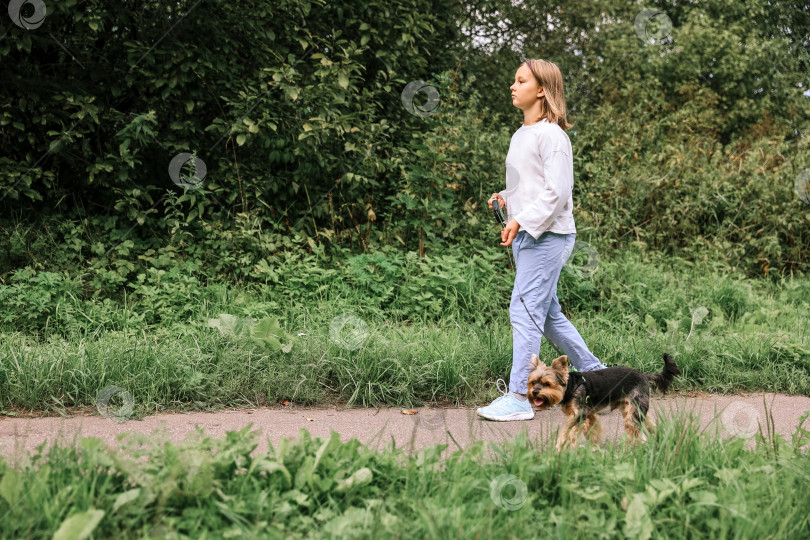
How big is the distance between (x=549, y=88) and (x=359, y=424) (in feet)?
7.32

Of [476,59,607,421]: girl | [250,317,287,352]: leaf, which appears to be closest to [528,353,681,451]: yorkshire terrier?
[476,59,607,421]: girl

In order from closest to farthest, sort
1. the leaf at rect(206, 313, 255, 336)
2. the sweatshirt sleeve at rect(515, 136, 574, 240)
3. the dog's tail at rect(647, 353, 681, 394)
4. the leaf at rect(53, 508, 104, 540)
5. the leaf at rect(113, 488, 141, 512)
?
the leaf at rect(53, 508, 104, 540)
the leaf at rect(113, 488, 141, 512)
the dog's tail at rect(647, 353, 681, 394)
the sweatshirt sleeve at rect(515, 136, 574, 240)
the leaf at rect(206, 313, 255, 336)

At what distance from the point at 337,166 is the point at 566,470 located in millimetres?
5300

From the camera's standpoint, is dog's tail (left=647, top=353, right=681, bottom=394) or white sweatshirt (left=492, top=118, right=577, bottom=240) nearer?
dog's tail (left=647, top=353, right=681, bottom=394)

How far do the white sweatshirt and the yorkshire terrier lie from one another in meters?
0.90

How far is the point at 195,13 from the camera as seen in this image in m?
6.82

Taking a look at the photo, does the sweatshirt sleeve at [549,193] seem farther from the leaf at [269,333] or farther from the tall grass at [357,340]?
the leaf at [269,333]

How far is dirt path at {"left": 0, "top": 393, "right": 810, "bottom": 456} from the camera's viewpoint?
3684 millimetres

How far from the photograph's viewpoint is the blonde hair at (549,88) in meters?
4.08

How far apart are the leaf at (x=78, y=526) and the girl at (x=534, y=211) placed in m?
2.44

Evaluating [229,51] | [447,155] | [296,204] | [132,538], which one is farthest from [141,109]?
[132,538]

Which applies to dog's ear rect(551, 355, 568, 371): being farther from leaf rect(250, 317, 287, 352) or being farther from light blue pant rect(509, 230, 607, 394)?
leaf rect(250, 317, 287, 352)

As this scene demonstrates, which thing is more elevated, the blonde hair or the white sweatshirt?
the blonde hair

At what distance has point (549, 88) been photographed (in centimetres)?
411
